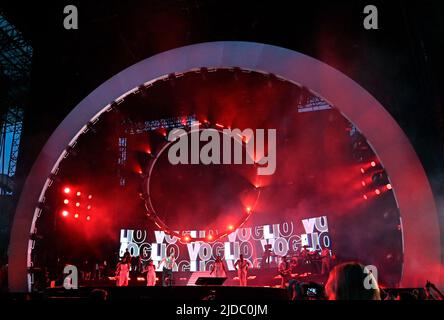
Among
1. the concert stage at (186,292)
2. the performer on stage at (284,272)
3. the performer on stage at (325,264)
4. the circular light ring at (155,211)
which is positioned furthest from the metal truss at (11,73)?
the performer on stage at (325,264)

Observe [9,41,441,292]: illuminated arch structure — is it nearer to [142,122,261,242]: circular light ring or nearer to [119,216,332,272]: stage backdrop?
[142,122,261,242]: circular light ring

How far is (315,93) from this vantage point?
22.5ft

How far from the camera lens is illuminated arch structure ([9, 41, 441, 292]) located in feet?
20.1

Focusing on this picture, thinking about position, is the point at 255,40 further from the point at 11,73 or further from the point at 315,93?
the point at 11,73

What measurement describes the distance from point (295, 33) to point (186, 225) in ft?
26.0

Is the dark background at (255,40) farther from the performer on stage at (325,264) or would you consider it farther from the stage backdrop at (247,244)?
the stage backdrop at (247,244)

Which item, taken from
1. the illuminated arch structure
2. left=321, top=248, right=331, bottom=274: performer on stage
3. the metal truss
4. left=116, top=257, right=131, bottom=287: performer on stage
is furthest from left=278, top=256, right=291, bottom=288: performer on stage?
the metal truss

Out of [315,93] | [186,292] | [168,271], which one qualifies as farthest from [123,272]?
[315,93]

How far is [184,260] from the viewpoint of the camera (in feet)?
45.2

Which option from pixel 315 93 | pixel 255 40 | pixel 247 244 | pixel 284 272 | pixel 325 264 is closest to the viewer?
pixel 255 40

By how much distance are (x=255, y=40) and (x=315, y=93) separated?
1375 mm

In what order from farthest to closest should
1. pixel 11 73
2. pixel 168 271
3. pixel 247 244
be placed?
pixel 11 73 → pixel 247 244 → pixel 168 271

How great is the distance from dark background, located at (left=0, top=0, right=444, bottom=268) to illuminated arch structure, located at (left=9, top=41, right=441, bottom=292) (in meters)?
0.15

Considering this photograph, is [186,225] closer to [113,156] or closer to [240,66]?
[113,156]
